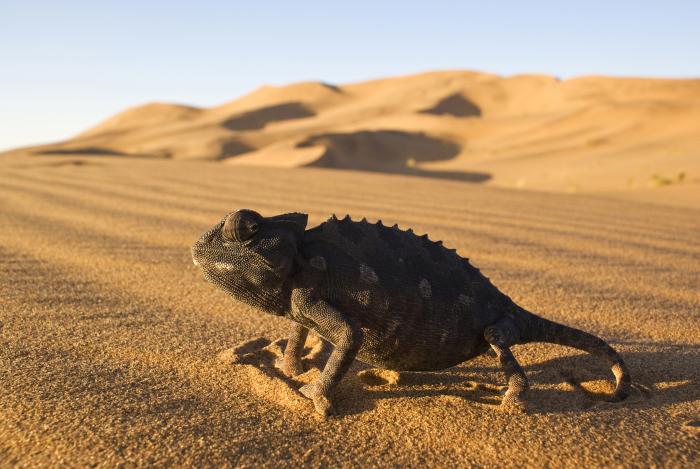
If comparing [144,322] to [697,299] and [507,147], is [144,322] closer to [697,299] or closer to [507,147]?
[697,299]

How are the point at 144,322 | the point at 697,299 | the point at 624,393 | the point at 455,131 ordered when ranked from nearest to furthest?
1. the point at 624,393
2. the point at 144,322
3. the point at 697,299
4. the point at 455,131

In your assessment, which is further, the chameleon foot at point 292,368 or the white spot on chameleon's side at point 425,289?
the chameleon foot at point 292,368

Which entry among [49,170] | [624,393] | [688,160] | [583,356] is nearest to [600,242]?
[583,356]

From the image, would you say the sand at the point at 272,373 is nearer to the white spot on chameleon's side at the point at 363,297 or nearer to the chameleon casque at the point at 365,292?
the chameleon casque at the point at 365,292

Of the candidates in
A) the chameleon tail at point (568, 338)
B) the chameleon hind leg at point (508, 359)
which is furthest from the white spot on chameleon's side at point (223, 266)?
the chameleon tail at point (568, 338)

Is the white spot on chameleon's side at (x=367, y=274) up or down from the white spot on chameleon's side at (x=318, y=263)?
down

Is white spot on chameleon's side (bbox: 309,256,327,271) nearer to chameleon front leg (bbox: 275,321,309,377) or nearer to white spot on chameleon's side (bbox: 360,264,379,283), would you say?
white spot on chameleon's side (bbox: 360,264,379,283)

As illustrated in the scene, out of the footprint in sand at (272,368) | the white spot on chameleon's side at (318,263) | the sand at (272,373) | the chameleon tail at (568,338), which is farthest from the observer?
the chameleon tail at (568,338)
